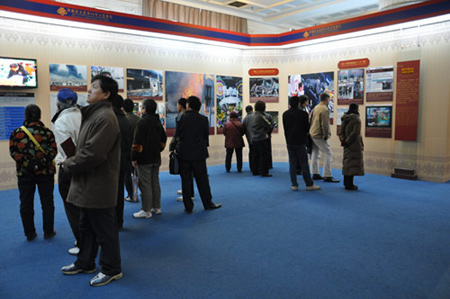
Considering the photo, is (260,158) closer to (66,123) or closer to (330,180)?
(330,180)

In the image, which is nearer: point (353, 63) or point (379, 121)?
point (379, 121)

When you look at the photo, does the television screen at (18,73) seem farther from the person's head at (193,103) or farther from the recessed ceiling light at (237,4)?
the recessed ceiling light at (237,4)

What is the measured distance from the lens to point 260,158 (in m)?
8.16

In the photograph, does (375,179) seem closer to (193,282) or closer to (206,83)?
(206,83)

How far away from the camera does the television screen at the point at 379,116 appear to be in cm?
817

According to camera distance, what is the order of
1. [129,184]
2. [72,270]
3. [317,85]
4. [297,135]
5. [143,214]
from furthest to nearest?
[317,85] < [297,135] < [129,184] < [143,214] < [72,270]

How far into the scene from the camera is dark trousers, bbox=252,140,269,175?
811 centimetres

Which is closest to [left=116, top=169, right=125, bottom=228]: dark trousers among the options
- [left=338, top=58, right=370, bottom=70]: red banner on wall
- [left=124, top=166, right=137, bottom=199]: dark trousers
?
[left=124, top=166, right=137, bottom=199]: dark trousers

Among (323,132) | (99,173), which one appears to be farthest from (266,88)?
(99,173)

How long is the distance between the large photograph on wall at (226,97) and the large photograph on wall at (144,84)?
1842 millimetres

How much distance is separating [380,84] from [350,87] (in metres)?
0.75

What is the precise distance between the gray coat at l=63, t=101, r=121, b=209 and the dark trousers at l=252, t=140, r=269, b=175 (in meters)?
5.34

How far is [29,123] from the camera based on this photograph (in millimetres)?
4074

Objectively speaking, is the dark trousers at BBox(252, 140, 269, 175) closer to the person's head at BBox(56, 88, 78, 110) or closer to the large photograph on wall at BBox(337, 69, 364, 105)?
the large photograph on wall at BBox(337, 69, 364, 105)
